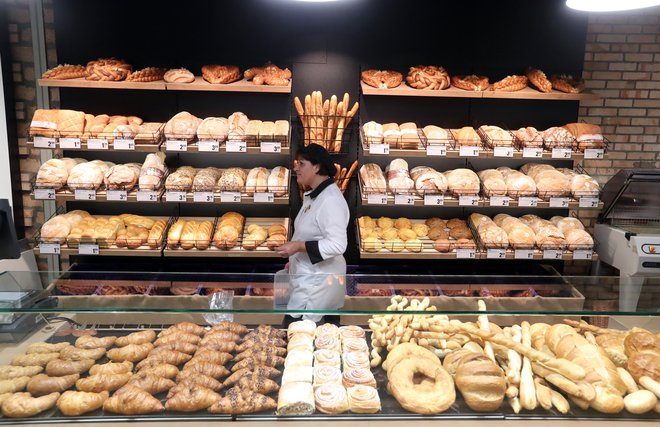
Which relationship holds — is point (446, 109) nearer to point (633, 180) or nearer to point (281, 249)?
point (633, 180)

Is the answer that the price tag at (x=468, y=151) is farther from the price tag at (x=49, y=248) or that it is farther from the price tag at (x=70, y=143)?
the price tag at (x=49, y=248)

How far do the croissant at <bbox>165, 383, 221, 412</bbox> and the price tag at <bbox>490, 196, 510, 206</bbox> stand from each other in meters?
2.94

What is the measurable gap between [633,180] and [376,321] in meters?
3.02

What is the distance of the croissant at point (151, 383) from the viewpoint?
1.76 metres

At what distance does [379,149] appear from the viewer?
4.05 meters

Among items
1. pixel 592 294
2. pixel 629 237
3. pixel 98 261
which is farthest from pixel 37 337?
pixel 629 237

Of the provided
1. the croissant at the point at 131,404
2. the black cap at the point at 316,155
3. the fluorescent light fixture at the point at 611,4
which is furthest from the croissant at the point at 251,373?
the fluorescent light fixture at the point at 611,4

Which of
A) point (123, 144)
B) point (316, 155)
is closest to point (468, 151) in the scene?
point (316, 155)

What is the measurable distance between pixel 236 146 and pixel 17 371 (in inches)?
96.5

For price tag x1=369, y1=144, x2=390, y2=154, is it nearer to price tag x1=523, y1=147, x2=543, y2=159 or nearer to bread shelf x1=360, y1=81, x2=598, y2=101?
bread shelf x1=360, y1=81, x2=598, y2=101

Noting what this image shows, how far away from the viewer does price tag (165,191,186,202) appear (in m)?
4.04

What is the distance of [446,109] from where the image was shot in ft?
15.0

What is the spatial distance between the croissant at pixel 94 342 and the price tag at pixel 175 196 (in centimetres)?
208

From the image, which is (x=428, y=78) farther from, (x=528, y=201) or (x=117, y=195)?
(x=117, y=195)
